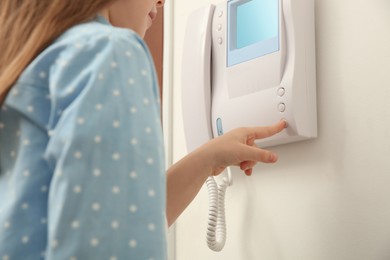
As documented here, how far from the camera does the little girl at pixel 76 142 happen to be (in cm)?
50

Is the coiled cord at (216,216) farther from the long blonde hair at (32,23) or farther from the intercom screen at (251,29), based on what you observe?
the long blonde hair at (32,23)

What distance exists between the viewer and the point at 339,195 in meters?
0.85

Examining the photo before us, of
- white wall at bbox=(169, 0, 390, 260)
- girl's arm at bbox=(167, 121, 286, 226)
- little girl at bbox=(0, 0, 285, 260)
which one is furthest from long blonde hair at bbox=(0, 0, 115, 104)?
white wall at bbox=(169, 0, 390, 260)

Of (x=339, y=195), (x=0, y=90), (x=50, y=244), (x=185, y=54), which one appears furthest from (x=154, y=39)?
(x=50, y=244)

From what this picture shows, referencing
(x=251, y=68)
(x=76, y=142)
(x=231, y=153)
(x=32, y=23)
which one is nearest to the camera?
(x=76, y=142)

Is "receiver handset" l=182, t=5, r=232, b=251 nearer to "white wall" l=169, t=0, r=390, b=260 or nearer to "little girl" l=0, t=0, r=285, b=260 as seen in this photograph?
"white wall" l=169, t=0, r=390, b=260

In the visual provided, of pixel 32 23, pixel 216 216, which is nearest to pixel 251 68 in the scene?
pixel 216 216

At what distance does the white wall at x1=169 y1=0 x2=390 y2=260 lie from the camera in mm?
809

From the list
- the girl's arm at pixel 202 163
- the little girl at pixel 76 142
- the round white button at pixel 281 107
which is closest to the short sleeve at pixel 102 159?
the little girl at pixel 76 142

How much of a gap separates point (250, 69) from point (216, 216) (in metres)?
0.28

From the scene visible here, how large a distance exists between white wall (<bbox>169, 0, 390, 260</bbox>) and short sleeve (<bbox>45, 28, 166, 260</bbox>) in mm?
397

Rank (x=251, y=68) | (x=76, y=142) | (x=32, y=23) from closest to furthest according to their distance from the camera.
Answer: (x=76, y=142), (x=32, y=23), (x=251, y=68)

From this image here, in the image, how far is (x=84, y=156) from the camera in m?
0.50

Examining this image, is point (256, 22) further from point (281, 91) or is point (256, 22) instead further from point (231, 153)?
point (231, 153)
